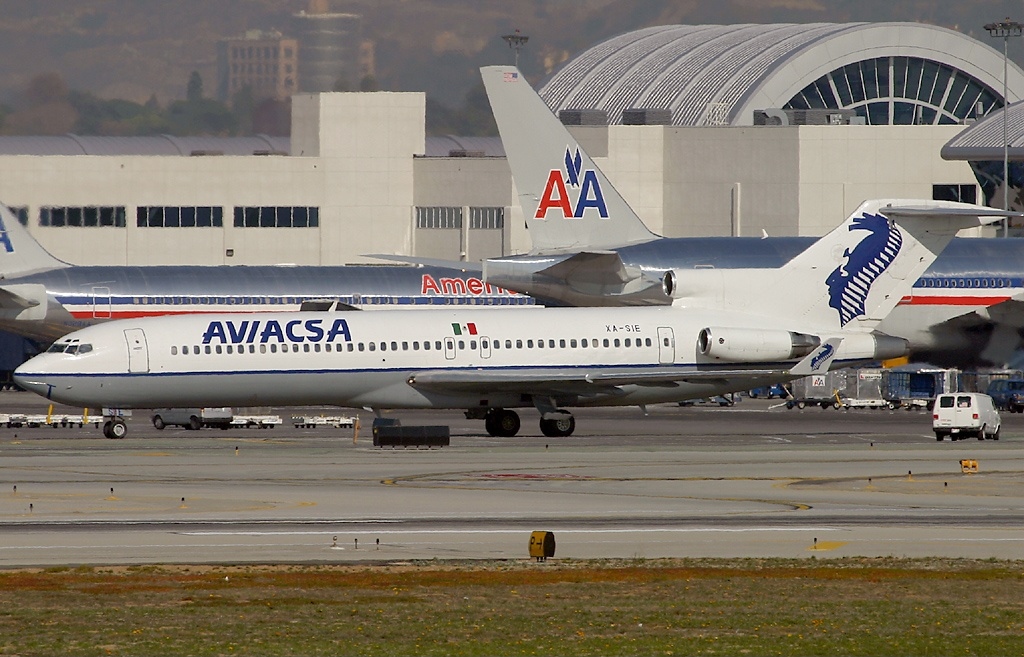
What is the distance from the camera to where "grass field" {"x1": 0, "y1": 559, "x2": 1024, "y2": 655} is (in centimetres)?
1908

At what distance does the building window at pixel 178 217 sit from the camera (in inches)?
4075

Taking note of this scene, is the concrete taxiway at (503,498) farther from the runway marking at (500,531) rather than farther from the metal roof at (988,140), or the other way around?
the metal roof at (988,140)

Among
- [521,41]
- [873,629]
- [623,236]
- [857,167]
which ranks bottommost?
[873,629]

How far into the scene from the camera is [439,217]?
354 ft

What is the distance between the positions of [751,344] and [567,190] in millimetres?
15607

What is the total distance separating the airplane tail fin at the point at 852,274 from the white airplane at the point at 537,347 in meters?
0.05

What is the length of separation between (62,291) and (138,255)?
2548 cm

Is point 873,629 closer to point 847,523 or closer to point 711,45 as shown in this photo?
point 847,523

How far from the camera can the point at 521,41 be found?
389 ft

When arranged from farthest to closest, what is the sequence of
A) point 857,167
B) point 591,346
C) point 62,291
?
point 857,167 → point 62,291 → point 591,346

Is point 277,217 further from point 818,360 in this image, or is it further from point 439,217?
point 818,360

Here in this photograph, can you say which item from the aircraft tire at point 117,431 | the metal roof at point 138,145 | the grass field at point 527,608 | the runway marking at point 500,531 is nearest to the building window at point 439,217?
the metal roof at point 138,145

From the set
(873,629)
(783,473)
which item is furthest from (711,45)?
(873,629)

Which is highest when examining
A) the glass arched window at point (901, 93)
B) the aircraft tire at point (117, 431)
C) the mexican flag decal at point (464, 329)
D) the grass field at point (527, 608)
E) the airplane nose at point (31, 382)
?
the glass arched window at point (901, 93)
